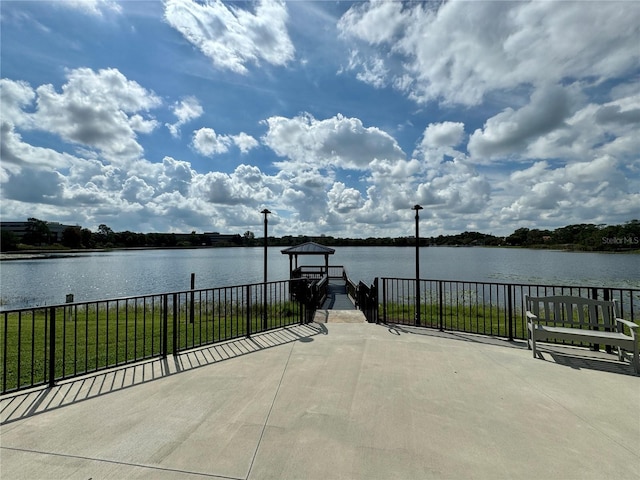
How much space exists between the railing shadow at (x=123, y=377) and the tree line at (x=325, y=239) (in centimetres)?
5891

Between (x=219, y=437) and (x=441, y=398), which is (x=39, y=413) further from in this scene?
(x=441, y=398)

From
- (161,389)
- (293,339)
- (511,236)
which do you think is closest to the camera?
(161,389)

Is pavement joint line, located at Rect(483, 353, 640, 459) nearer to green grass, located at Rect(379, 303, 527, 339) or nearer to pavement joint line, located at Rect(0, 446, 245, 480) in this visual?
green grass, located at Rect(379, 303, 527, 339)

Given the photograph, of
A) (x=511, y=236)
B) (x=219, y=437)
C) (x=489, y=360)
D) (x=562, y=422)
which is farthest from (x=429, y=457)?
(x=511, y=236)

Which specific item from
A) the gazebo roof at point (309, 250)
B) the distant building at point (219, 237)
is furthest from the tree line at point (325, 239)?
the gazebo roof at point (309, 250)

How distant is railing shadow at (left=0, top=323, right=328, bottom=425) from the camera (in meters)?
3.16

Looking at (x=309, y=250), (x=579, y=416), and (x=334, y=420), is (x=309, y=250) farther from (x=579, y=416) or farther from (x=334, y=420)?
(x=579, y=416)

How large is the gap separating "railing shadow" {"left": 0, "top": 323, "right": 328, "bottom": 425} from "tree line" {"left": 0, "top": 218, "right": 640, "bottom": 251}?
58.9 meters

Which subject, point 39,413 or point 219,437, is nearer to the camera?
point 219,437

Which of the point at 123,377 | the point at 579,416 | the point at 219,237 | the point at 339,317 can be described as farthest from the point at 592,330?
the point at 219,237

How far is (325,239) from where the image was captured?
72438mm

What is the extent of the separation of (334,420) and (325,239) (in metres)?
69.6

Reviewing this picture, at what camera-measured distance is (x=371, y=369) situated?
13.5 feet

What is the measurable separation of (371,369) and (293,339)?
1.85m
